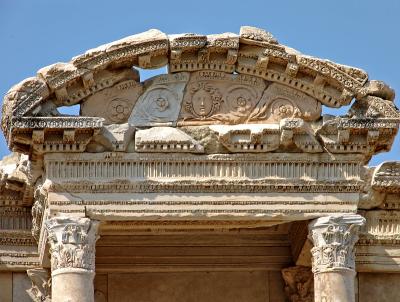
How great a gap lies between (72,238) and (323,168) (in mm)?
3778

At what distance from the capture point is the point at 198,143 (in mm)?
27922

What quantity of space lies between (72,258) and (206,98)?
3.13m

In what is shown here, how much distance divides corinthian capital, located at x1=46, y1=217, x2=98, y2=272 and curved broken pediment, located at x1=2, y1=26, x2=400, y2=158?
1.07m

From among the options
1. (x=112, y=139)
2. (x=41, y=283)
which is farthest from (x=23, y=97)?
(x=41, y=283)

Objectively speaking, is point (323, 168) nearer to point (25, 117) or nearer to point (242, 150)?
point (242, 150)

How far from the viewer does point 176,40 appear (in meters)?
27.8

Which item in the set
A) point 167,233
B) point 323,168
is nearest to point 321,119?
point 323,168

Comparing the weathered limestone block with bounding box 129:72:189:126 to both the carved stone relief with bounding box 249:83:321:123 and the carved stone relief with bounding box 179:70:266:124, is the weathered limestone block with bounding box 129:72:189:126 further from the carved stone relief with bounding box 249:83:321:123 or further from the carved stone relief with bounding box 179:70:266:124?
the carved stone relief with bounding box 249:83:321:123

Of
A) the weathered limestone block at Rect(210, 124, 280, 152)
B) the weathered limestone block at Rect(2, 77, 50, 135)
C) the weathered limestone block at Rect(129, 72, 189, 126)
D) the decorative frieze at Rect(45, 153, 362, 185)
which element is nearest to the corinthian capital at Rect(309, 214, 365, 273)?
the decorative frieze at Rect(45, 153, 362, 185)

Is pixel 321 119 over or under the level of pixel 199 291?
over

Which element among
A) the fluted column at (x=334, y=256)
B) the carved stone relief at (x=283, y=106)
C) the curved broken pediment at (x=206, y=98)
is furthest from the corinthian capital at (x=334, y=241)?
the carved stone relief at (x=283, y=106)

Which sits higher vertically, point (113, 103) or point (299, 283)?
point (113, 103)

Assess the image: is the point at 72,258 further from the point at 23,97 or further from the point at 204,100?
the point at 204,100

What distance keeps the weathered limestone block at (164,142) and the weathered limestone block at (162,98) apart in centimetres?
31
